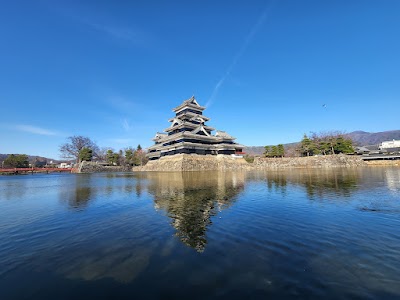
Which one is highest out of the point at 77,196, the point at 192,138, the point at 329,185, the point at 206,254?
the point at 192,138

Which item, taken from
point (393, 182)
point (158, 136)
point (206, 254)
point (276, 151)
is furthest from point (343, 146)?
point (206, 254)

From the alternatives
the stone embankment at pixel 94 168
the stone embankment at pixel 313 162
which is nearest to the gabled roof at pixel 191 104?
the stone embankment at pixel 313 162

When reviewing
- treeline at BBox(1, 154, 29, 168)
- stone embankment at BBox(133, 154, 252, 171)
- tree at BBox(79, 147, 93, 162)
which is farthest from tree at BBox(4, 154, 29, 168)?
stone embankment at BBox(133, 154, 252, 171)

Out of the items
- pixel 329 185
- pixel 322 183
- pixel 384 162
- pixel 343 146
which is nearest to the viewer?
pixel 329 185

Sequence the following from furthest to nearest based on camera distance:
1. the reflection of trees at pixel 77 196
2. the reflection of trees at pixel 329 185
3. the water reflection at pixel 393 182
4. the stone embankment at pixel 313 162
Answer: the stone embankment at pixel 313 162 < the water reflection at pixel 393 182 < the reflection of trees at pixel 329 185 < the reflection of trees at pixel 77 196

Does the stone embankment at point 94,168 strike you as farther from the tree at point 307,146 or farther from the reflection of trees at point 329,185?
the reflection of trees at point 329,185

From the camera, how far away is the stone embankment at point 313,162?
47.4m

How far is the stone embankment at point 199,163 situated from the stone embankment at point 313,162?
4.36 m

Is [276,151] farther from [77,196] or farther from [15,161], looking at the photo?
[15,161]

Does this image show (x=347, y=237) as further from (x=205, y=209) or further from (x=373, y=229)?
(x=205, y=209)

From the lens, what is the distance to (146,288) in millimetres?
3346

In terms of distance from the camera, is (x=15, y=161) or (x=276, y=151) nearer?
(x=276, y=151)

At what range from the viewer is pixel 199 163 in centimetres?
4466

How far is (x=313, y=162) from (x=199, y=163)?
27.5 meters
